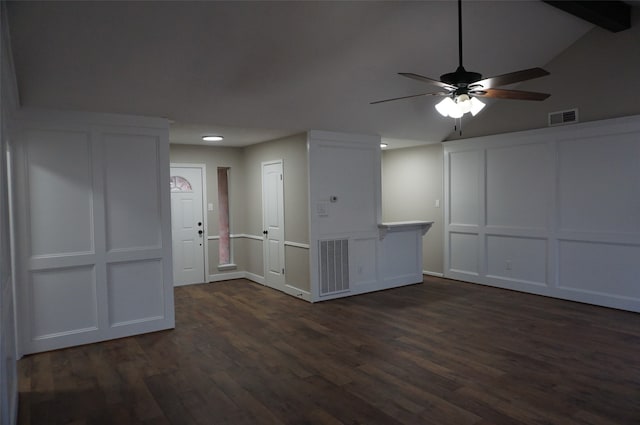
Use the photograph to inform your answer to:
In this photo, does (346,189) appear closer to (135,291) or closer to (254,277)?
(254,277)

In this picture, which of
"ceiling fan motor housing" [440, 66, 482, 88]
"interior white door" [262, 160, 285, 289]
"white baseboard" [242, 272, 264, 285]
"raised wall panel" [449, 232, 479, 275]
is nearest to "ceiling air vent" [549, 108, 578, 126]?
"raised wall panel" [449, 232, 479, 275]

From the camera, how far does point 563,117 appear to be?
578 cm

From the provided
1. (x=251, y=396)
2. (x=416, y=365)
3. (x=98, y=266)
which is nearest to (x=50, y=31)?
(x=98, y=266)

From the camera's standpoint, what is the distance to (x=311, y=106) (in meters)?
5.33

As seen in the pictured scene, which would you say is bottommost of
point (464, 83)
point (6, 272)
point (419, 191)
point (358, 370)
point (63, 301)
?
point (358, 370)

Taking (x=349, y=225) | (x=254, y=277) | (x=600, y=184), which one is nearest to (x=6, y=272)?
(x=349, y=225)

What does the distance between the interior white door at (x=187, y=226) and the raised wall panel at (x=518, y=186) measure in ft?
15.4

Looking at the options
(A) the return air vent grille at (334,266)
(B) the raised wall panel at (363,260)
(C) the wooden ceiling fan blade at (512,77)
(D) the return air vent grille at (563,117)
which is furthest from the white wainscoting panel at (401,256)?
(C) the wooden ceiling fan blade at (512,77)

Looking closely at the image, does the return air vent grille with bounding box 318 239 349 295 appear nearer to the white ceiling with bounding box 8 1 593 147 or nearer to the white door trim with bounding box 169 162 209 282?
the white ceiling with bounding box 8 1 593 147

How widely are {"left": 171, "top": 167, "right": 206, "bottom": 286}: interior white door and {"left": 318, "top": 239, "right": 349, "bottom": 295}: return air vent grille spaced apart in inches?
98.0

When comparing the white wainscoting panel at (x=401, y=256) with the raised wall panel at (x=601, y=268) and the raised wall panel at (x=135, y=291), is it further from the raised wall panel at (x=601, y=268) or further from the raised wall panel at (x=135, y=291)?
the raised wall panel at (x=135, y=291)

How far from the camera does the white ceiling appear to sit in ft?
11.1

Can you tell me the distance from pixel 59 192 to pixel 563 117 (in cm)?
603

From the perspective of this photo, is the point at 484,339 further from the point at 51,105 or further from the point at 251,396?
the point at 51,105
